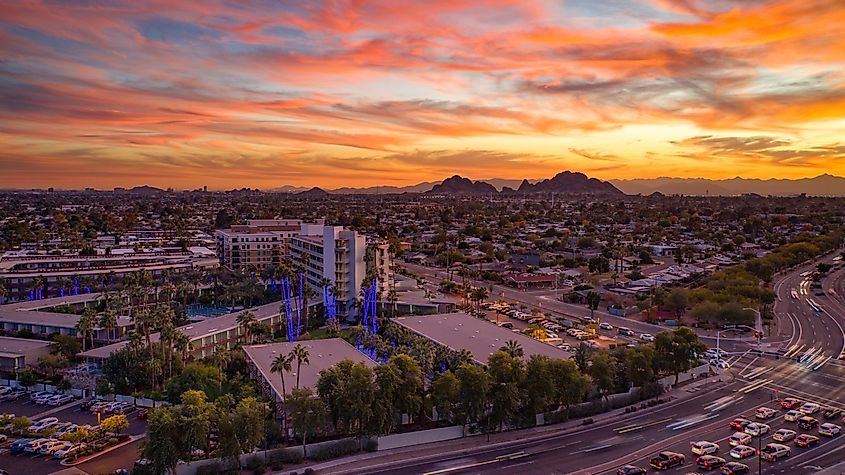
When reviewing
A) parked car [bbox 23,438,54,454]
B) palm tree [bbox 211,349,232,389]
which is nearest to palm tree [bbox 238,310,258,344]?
palm tree [bbox 211,349,232,389]

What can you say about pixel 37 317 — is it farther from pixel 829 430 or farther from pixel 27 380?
pixel 829 430

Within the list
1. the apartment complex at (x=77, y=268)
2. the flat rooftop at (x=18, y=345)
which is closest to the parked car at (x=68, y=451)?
the flat rooftop at (x=18, y=345)

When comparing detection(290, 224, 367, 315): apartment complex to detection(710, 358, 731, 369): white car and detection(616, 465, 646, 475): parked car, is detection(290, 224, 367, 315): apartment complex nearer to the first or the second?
detection(710, 358, 731, 369): white car

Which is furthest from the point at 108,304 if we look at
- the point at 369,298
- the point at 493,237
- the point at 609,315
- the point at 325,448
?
the point at 493,237

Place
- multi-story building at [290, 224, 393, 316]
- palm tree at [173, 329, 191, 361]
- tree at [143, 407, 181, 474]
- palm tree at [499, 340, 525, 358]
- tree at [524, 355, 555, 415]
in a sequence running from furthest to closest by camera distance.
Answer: multi-story building at [290, 224, 393, 316] < palm tree at [173, 329, 191, 361] < palm tree at [499, 340, 525, 358] < tree at [524, 355, 555, 415] < tree at [143, 407, 181, 474]

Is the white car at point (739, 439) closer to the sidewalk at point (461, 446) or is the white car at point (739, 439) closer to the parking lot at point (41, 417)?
the sidewalk at point (461, 446)
